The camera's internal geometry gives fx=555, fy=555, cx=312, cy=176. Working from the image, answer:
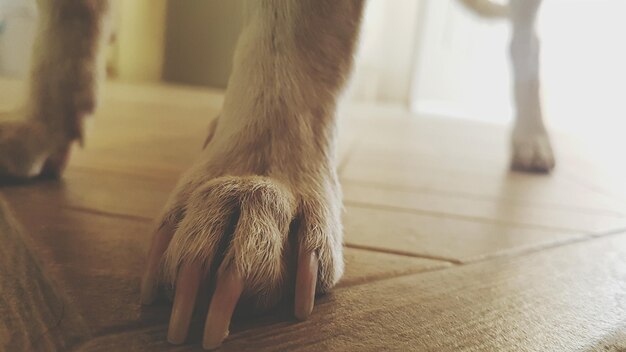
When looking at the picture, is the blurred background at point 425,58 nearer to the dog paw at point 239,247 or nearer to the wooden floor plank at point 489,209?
the wooden floor plank at point 489,209

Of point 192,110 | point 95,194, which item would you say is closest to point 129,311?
point 95,194

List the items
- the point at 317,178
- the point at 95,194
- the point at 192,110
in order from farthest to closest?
the point at 192,110
the point at 95,194
the point at 317,178

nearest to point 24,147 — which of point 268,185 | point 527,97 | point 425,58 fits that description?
point 268,185

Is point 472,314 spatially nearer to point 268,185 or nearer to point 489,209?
point 268,185

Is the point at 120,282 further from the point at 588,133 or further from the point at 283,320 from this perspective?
the point at 588,133

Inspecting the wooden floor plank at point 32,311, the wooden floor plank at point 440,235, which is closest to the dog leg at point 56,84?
the wooden floor plank at point 32,311

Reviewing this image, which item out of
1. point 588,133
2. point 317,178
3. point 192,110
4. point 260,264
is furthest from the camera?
point 588,133

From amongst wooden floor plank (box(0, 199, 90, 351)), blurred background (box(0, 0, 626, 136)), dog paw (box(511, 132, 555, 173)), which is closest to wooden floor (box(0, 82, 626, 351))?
wooden floor plank (box(0, 199, 90, 351))
